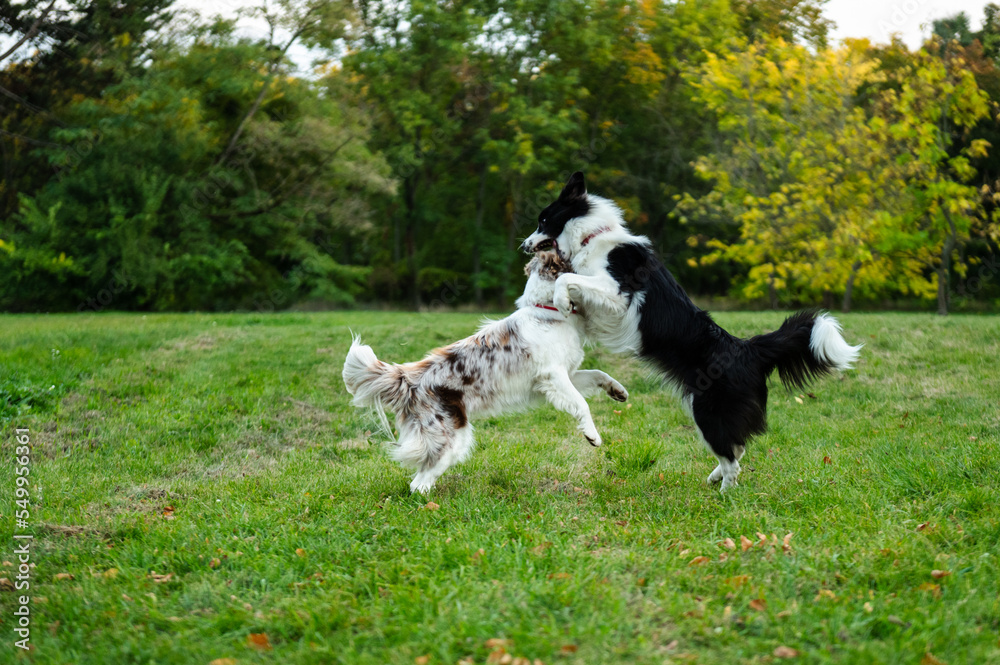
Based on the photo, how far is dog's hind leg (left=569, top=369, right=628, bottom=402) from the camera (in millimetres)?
5930

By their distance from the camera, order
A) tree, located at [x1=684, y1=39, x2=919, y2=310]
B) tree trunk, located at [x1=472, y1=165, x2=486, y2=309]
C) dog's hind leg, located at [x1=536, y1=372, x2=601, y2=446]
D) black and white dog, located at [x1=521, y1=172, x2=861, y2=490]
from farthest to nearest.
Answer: tree trunk, located at [x1=472, y1=165, x2=486, y2=309]
tree, located at [x1=684, y1=39, x2=919, y2=310]
dog's hind leg, located at [x1=536, y1=372, x2=601, y2=446]
black and white dog, located at [x1=521, y1=172, x2=861, y2=490]

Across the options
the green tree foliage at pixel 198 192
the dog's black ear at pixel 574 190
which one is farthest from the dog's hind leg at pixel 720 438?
the green tree foliage at pixel 198 192

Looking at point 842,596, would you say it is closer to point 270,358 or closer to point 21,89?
point 270,358

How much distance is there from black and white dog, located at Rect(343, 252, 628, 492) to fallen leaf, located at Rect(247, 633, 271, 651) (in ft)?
6.42

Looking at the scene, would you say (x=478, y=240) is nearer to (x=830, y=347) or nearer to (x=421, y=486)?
(x=421, y=486)

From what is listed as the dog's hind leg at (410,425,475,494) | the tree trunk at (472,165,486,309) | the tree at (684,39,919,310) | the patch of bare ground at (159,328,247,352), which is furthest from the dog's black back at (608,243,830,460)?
the tree trunk at (472,165,486,309)

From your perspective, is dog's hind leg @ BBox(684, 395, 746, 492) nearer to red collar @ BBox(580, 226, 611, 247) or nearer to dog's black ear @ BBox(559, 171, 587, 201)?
red collar @ BBox(580, 226, 611, 247)

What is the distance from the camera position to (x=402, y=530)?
185 inches

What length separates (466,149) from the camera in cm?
Answer: 2847

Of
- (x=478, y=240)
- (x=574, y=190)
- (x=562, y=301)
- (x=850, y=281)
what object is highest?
(x=478, y=240)

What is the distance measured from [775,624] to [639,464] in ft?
9.36

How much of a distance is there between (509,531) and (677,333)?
2087 mm

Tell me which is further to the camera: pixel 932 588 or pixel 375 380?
pixel 375 380

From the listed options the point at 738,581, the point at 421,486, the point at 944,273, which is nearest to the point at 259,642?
the point at 421,486
